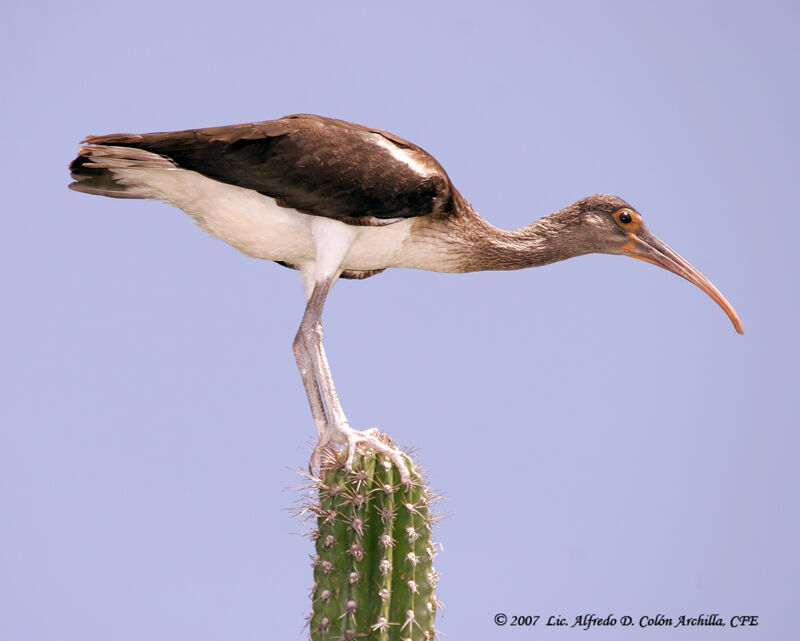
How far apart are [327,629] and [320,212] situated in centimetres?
253

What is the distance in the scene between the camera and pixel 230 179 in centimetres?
584

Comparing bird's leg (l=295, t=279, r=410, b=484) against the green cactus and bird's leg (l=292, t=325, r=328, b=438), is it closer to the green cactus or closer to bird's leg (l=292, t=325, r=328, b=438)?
bird's leg (l=292, t=325, r=328, b=438)

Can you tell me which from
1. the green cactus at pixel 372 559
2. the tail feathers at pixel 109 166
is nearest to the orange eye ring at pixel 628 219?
the green cactus at pixel 372 559

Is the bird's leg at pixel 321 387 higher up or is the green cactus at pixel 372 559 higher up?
the bird's leg at pixel 321 387

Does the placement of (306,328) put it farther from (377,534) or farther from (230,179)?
(377,534)

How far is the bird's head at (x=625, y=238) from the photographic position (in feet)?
23.5

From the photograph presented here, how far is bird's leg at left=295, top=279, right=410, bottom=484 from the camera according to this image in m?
5.24

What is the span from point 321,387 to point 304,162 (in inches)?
55.2

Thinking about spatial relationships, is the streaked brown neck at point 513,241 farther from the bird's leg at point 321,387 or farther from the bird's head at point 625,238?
the bird's leg at point 321,387

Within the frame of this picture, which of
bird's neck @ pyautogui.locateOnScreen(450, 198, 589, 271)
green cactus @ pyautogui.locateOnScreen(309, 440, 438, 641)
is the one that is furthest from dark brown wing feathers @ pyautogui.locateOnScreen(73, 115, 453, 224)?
green cactus @ pyautogui.locateOnScreen(309, 440, 438, 641)

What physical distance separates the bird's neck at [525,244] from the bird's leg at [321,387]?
1.29 metres

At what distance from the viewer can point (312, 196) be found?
19.2 feet

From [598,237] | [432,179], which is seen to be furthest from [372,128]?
[598,237]

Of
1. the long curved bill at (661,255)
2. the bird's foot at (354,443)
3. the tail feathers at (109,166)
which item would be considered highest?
the tail feathers at (109,166)
